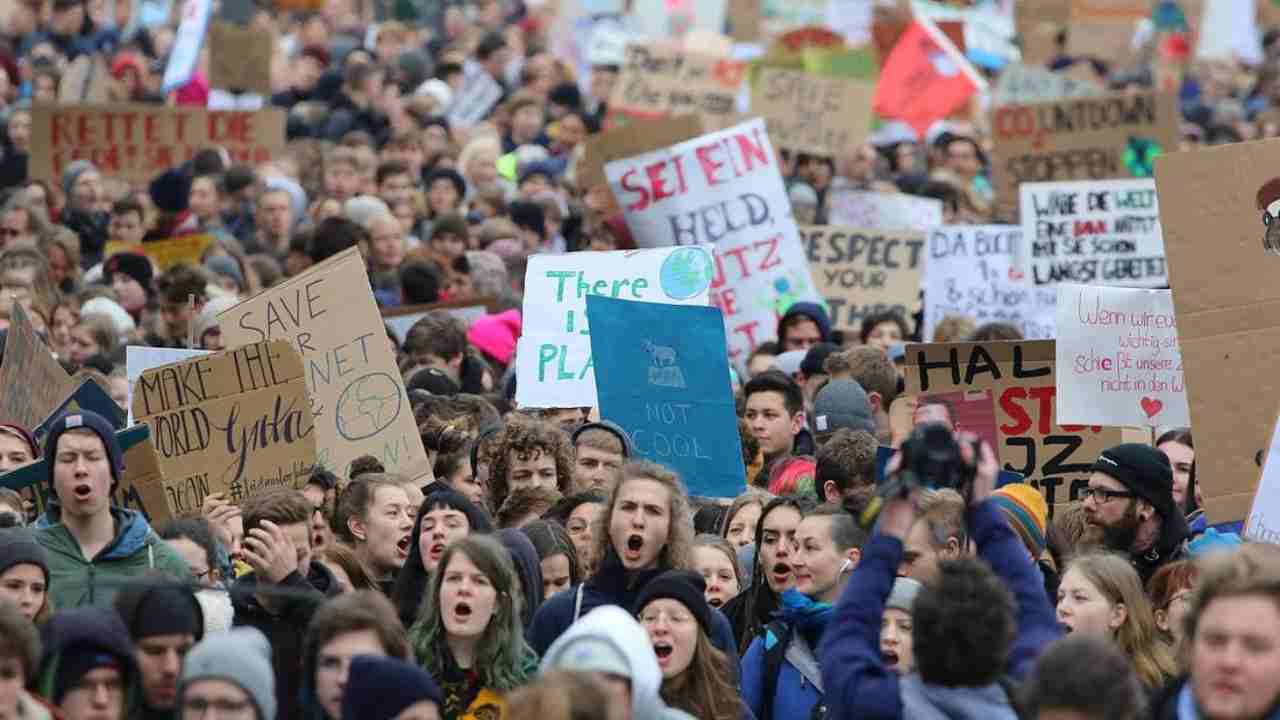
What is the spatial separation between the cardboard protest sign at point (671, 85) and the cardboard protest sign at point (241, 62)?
9.69 ft

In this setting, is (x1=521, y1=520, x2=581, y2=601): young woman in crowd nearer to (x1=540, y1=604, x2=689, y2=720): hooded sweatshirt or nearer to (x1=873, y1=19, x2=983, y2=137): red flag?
(x1=540, y1=604, x2=689, y2=720): hooded sweatshirt

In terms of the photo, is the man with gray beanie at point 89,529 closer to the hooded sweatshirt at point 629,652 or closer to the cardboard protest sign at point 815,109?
the hooded sweatshirt at point 629,652

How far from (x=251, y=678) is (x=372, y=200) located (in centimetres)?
1126

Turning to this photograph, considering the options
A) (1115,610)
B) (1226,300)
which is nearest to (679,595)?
(1115,610)

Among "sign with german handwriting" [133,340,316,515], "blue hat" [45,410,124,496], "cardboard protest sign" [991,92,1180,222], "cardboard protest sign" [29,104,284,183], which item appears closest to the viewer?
"blue hat" [45,410,124,496]

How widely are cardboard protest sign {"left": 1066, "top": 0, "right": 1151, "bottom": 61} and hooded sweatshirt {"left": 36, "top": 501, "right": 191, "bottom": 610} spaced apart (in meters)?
23.7

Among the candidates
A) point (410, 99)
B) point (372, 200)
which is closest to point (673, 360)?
point (372, 200)

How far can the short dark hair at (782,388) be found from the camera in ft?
36.6

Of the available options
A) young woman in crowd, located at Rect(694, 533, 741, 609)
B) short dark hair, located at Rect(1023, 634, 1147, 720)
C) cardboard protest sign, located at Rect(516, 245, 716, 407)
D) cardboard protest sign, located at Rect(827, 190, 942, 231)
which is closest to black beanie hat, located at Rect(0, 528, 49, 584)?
young woman in crowd, located at Rect(694, 533, 741, 609)

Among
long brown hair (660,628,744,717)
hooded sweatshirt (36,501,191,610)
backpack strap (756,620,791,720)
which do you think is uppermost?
hooded sweatshirt (36,501,191,610)

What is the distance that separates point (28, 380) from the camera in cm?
1089

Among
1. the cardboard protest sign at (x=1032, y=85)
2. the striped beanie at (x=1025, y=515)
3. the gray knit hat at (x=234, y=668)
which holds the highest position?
the cardboard protest sign at (x=1032, y=85)

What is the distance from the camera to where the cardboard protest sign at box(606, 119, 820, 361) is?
1530 centimetres

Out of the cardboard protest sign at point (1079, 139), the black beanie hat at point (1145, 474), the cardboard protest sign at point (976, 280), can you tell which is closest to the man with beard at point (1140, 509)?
the black beanie hat at point (1145, 474)
